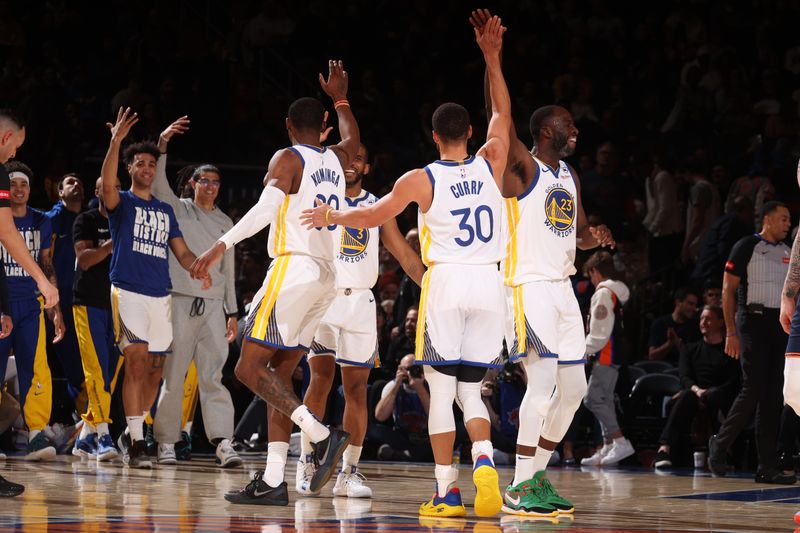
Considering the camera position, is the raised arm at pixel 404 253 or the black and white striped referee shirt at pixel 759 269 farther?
the black and white striped referee shirt at pixel 759 269

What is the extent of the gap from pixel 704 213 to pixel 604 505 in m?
7.85

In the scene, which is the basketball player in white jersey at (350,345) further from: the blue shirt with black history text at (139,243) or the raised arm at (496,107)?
the blue shirt with black history text at (139,243)

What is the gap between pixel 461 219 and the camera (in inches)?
235

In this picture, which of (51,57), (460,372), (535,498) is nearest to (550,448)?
(535,498)

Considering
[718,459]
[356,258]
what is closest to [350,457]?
[356,258]

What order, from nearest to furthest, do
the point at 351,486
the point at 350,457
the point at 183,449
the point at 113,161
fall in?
the point at 351,486, the point at 350,457, the point at 113,161, the point at 183,449

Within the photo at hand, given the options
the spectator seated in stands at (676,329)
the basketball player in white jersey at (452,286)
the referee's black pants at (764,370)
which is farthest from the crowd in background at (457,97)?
the basketball player in white jersey at (452,286)

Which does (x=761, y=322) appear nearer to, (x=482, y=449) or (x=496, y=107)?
(x=496, y=107)

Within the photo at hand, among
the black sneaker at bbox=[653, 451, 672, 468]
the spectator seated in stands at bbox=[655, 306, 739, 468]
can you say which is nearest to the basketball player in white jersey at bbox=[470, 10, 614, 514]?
the black sneaker at bbox=[653, 451, 672, 468]

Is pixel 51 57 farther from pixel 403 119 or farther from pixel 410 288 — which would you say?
pixel 410 288

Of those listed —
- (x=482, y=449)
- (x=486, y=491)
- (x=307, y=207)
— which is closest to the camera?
(x=486, y=491)

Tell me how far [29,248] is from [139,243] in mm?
1131

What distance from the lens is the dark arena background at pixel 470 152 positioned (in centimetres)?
698

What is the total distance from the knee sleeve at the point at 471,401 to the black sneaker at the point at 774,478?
12.7ft
